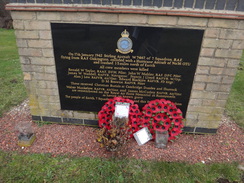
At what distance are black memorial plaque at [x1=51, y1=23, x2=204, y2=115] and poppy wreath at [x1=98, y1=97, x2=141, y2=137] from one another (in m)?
0.15

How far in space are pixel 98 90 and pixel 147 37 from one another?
133cm

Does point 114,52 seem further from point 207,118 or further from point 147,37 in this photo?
point 207,118

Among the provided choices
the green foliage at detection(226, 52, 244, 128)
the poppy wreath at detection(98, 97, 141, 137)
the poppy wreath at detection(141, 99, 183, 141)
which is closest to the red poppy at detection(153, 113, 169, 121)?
the poppy wreath at detection(141, 99, 183, 141)

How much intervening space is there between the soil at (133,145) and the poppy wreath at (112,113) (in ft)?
0.95

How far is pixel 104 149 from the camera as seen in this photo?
11.3ft

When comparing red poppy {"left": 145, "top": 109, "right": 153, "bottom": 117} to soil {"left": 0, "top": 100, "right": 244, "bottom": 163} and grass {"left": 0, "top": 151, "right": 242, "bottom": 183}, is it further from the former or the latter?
grass {"left": 0, "top": 151, "right": 242, "bottom": 183}

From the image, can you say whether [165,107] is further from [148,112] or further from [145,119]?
[145,119]

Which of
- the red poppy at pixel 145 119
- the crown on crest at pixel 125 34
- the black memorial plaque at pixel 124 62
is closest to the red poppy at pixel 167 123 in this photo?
the red poppy at pixel 145 119

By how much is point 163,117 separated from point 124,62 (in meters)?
1.20

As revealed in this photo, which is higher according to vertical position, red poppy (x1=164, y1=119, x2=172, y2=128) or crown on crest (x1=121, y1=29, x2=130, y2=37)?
crown on crest (x1=121, y1=29, x2=130, y2=37)

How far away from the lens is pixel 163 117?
3.61 metres

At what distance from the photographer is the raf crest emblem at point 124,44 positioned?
10.9 ft

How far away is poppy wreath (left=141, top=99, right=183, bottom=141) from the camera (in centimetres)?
358

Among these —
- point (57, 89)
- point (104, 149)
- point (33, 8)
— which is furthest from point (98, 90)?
point (33, 8)
